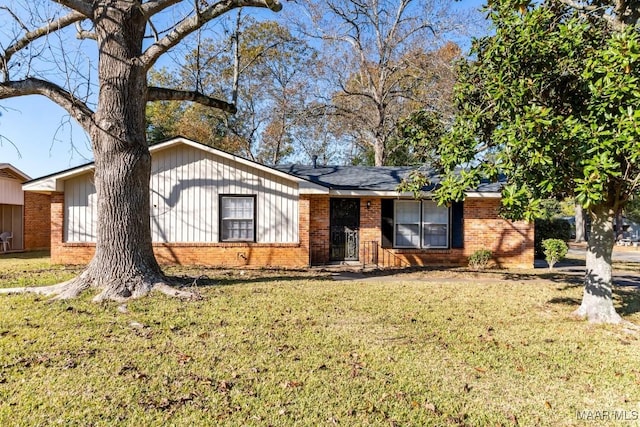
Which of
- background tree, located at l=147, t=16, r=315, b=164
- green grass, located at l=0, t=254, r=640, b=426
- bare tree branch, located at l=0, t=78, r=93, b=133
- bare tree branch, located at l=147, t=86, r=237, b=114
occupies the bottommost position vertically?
green grass, located at l=0, t=254, r=640, b=426

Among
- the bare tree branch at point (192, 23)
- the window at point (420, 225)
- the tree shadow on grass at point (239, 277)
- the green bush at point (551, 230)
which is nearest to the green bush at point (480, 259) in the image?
the window at point (420, 225)

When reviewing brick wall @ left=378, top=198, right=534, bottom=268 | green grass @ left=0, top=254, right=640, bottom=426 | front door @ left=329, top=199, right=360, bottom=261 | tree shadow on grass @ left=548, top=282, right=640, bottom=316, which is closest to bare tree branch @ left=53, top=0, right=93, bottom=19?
green grass @ left=0, top=254, right=640, bottom=426

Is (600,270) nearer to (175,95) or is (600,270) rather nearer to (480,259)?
(480,259)

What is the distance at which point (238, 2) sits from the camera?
736 cm

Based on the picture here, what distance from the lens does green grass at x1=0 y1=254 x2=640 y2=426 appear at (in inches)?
129

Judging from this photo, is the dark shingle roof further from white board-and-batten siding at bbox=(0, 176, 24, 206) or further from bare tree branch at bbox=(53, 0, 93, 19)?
white board-and-batten siding at bbox=(0, 176, 24, 206)

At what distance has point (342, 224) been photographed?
13.0 m

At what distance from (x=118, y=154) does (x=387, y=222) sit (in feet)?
27.6

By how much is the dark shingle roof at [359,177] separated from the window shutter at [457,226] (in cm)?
93

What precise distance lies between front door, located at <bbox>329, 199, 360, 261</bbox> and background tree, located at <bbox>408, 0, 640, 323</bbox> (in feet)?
21.6

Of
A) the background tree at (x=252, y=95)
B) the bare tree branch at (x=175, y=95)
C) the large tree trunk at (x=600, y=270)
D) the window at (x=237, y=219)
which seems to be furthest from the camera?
the background tree at (x=252, y=95)

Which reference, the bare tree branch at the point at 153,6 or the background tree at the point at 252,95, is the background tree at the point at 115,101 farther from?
the background tree at the point at 252,95

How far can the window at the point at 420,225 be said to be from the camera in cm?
1276

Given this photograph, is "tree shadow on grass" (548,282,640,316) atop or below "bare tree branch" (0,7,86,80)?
below
